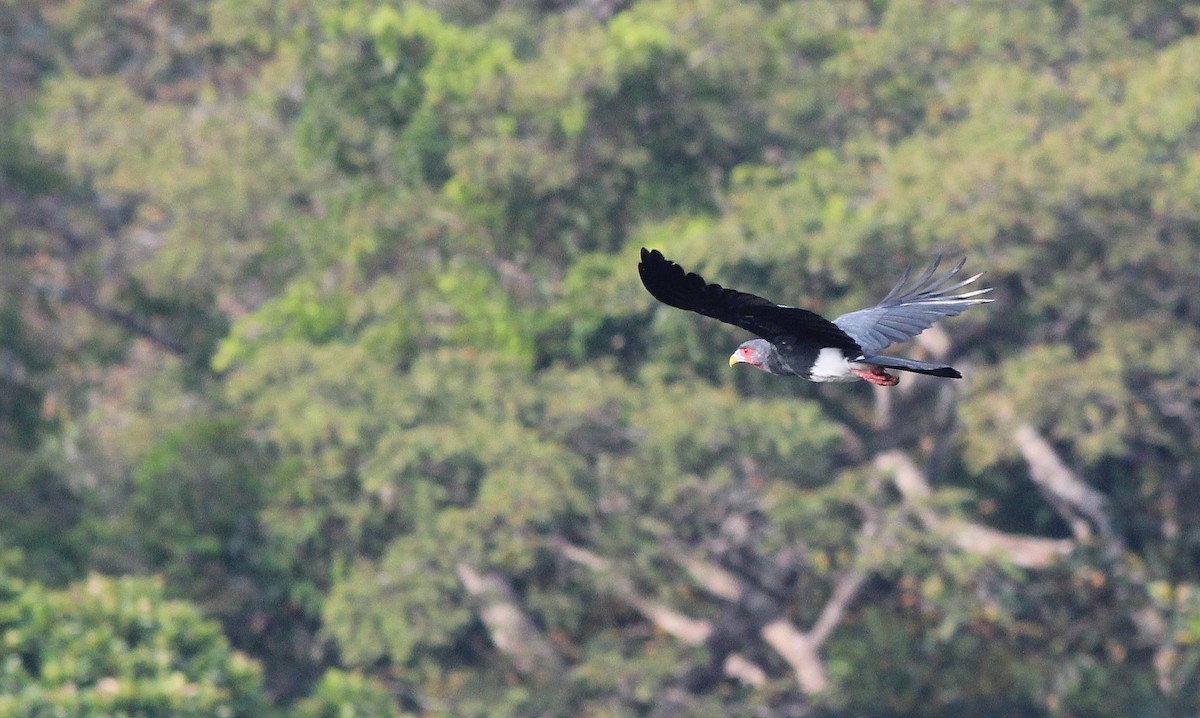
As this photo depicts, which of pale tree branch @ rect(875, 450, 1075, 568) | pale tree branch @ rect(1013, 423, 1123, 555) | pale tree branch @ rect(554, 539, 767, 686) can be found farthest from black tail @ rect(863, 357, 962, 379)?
pale tree branch @ rect(554, 539, 767, 686)

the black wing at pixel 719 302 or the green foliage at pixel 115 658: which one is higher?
the black wing at pixel 719 302

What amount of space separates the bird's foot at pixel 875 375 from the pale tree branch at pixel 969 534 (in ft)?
24.8

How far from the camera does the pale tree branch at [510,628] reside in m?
16.5

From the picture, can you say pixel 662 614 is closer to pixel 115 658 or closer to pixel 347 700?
pixel 347 700

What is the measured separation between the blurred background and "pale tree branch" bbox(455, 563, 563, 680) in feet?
0.20

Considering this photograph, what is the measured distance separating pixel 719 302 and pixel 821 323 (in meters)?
0.38

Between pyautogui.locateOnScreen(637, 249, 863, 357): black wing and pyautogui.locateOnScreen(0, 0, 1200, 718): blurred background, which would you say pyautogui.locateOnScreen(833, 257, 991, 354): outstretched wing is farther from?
pyautogui.locateOnScreen(0, 0, 1200, 718): blurred background

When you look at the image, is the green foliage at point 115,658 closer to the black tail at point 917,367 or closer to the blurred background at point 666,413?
the blurred background at point 666,413

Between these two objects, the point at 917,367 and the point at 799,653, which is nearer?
the point at 917,367

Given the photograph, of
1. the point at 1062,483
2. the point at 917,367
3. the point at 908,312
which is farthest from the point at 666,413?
the point at 917,367

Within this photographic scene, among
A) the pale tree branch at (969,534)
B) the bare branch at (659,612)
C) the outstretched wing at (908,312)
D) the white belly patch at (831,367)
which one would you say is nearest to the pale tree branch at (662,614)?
the bare branch at (659,612)

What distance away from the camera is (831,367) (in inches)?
305

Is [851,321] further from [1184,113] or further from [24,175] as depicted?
[24,175]

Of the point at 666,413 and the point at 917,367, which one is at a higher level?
the point at 666,413
